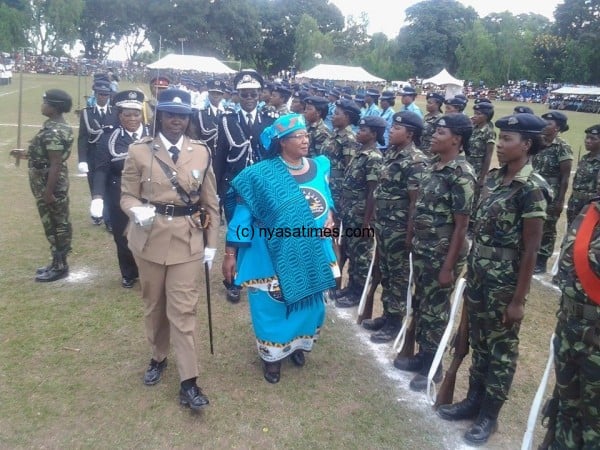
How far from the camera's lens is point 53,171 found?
5.00 m

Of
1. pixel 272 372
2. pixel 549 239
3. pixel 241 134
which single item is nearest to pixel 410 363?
pixel 272 372

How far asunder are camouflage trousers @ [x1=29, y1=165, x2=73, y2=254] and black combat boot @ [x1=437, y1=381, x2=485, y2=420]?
415 cm

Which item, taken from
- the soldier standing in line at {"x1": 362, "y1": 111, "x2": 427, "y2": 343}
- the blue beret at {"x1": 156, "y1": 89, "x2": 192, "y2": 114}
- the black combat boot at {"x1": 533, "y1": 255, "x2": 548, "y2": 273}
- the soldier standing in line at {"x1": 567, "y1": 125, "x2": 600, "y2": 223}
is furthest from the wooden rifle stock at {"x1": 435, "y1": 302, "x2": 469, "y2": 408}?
the black combat boot at {"x1": 533, "y1": 255, "x2": 548, "y2": 273}

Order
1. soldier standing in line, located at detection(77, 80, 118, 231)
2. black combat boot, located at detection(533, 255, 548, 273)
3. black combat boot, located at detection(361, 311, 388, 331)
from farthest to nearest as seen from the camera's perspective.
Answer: soldier standing in line, located at detection(77, 80, 118, 231) < black combat boot, located at detection(533, 255, 548, 273) < black combat boot, located at detection(361, 311, 388, 331)

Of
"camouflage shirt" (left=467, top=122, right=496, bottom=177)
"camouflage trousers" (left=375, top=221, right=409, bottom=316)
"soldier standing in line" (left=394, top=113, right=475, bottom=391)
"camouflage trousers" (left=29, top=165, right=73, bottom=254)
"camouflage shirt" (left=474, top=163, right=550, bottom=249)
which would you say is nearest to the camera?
"camouflage shirt" (left=474, top=163, right=550, bottom=249)

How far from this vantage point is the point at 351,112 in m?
5.61

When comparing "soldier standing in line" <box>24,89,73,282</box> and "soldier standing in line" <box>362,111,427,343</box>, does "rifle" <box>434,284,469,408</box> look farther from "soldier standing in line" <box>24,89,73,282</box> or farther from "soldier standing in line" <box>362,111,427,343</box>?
→ "soldier standing in line" <box>24,89,73,282</box>

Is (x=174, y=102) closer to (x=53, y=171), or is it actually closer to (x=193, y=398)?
(x=193, y=398)

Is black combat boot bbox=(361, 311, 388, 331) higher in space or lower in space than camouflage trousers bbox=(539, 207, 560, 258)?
lower

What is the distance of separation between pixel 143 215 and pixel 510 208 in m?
2.18

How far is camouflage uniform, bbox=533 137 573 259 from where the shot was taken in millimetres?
5963

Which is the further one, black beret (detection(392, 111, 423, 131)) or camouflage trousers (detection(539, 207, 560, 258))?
camouflage trousers (detection(539, 207, 560, 258))

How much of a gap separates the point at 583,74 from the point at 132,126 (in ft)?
175

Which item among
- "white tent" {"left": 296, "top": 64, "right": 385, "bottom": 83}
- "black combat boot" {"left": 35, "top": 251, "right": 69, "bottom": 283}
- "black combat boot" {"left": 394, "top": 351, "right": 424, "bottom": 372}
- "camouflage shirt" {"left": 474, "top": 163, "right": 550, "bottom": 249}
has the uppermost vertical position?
"white tent" {"left": 296, "top": 64, "right": 385, "bottom": 83}
